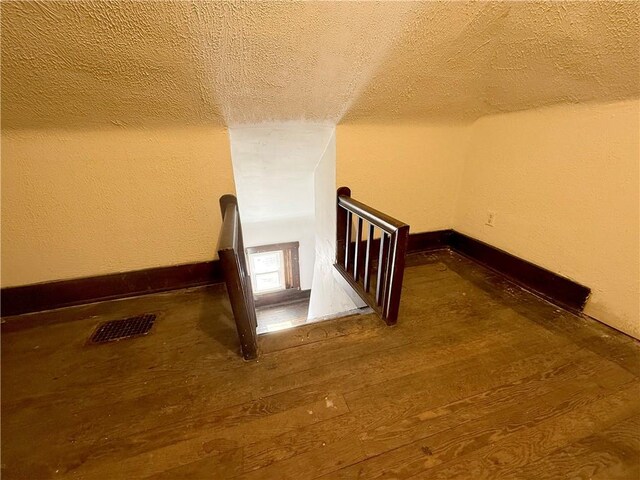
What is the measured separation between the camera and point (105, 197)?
4.78 ft

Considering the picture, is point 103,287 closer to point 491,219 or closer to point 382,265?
point 382,265

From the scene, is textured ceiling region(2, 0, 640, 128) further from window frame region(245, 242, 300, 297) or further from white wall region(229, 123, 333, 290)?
window frame region(245, 242, 300, 297)

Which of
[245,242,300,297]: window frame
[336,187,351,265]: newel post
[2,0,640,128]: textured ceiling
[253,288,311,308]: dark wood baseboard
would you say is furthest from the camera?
[253,288,311,308]: dark wood baseboard

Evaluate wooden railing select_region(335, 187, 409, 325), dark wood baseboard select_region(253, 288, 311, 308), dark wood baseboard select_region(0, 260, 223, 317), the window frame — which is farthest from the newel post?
dark wood baseboard select_region(253, 288, 311, 308)

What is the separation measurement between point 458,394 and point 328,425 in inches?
19.6

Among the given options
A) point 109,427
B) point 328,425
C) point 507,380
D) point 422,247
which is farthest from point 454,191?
point 109,427

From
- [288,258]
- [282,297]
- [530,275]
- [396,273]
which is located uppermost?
[396,273]

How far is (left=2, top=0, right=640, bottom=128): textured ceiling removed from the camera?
2.98 feet

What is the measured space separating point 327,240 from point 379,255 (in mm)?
892

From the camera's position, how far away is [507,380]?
1018mm

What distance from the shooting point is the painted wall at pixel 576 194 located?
1.15 meters

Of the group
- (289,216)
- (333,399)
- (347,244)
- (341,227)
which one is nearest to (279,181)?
(289,216)

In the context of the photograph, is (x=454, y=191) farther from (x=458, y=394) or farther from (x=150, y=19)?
(x=150, y=19)

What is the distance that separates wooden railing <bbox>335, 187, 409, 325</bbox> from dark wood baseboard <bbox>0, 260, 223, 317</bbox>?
0.89m
